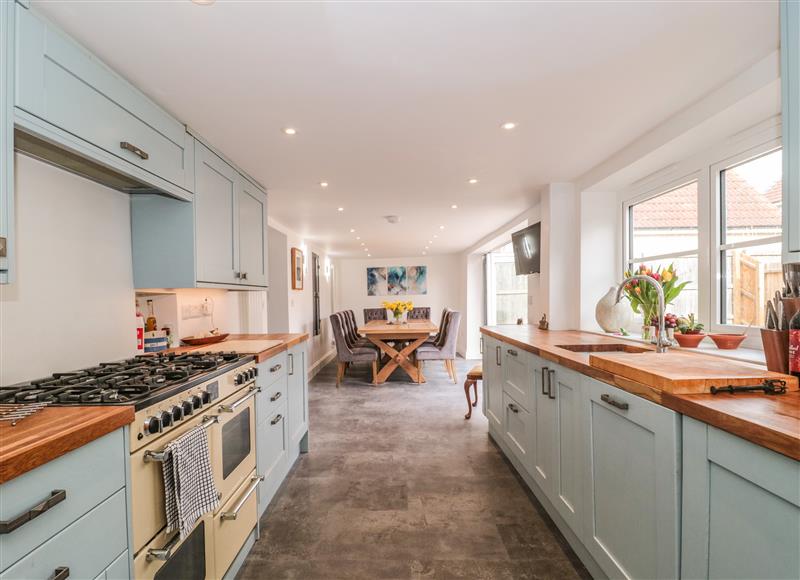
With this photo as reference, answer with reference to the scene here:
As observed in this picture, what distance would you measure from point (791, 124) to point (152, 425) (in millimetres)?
1998

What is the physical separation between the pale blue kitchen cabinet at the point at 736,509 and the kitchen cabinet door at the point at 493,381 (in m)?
1.65

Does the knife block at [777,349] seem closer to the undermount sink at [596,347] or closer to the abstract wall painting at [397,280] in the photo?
the undermount sink at [596,347]

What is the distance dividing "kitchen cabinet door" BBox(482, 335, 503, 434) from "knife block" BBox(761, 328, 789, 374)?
5.03ft

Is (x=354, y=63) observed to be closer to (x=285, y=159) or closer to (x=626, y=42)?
(x=626, y=42)

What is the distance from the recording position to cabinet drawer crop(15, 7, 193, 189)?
1.07 m

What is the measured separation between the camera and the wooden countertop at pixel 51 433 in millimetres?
688

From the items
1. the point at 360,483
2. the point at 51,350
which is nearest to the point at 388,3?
the point at 51,350

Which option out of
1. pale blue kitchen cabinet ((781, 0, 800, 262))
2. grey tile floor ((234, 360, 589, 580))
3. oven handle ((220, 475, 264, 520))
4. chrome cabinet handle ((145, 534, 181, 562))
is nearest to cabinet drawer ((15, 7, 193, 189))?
chrome cabinet handle ((145, 534, 181, 562))

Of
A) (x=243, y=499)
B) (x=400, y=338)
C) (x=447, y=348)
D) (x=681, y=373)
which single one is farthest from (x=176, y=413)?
(x=447, y=348)

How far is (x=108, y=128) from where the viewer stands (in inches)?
53.4

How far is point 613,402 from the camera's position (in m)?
1.24

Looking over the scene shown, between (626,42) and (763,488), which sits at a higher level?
(626,42)

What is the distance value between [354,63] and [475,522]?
2.24m

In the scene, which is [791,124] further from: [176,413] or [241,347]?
[241,347]
